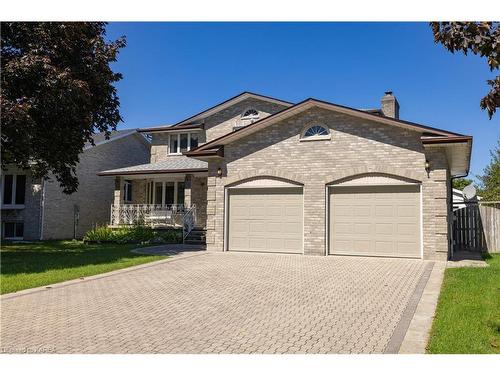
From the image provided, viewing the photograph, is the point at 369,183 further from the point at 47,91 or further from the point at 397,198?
the point at 47,91

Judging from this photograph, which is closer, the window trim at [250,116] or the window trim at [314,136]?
the window trim at [314,136]

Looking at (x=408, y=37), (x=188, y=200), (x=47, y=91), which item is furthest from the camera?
(x=188, y=200)

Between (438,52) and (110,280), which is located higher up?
(438,52)

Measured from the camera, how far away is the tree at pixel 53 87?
1280 centimetres

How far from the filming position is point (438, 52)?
1027cm

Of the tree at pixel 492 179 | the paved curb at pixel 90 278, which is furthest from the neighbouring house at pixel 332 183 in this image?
the tree at pixel 492 179

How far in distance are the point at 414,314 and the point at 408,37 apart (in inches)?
251

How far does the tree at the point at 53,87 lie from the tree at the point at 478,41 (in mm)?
11037

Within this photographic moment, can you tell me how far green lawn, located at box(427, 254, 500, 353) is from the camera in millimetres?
5129

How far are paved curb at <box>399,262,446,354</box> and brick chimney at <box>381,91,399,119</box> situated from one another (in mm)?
13569

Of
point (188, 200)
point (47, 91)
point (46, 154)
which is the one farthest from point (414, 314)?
point (188, 200)

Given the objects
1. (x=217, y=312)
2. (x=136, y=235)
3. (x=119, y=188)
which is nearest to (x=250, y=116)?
(x=119, y=188)

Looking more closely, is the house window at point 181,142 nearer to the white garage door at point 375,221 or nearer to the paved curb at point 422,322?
the white garage door at point 375,221

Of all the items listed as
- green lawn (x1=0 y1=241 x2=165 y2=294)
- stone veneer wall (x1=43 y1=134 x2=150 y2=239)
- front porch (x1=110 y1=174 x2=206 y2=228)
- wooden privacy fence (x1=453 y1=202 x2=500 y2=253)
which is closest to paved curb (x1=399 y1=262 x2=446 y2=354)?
green lawn (x1=0 y1=241 x2=165 y2=294)
